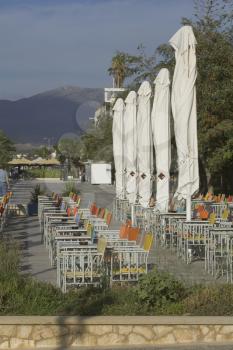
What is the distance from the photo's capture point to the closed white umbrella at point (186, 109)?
13047 millimetres

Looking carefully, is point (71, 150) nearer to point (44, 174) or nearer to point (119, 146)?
point (44, 174)

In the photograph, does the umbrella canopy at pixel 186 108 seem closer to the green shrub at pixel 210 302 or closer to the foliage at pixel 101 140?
the green shrub at pixel 210 302

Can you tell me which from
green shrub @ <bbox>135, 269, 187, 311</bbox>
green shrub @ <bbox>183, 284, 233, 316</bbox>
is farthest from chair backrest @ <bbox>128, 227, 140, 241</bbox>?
green shrub @ <bbox>135, 269, 187, 311</bbox>

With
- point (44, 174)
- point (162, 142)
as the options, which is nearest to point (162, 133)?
point (162, 142)

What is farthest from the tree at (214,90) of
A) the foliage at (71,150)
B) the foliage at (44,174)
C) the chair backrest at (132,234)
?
the foliage at (71,150)

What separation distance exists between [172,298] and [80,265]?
2.18 m

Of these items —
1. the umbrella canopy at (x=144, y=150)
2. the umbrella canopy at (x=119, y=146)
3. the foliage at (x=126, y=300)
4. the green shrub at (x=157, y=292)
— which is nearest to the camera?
the foliage at (x=126, y=300)

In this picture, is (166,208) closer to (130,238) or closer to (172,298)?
(130,238)

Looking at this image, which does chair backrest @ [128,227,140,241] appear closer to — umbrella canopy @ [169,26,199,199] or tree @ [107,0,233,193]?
umbrella canopy @ [169,26,199,199]

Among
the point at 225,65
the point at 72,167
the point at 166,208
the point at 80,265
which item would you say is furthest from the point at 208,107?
the point at 72,167

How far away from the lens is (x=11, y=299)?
7598mm

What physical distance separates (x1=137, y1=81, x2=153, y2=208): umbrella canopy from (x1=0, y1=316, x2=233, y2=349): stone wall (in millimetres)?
10726

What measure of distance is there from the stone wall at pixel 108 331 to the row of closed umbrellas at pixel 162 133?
6.37 metres

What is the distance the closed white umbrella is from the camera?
13047mm
